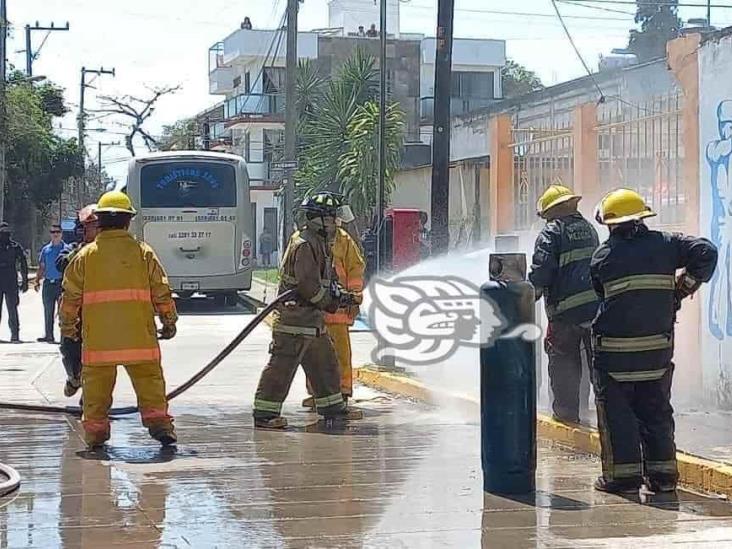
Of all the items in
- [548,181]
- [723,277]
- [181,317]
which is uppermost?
[548,181]

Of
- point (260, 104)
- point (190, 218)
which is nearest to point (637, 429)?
point (190, 218)

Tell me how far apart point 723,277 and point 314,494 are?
3.97 m

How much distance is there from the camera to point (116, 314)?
809 centimetres

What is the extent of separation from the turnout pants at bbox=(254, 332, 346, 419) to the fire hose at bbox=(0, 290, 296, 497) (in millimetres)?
275

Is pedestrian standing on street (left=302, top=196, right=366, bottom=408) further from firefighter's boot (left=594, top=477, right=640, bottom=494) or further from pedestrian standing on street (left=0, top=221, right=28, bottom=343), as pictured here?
pedestrian standing on street (left=0, top=221, right=28, bottom=343)

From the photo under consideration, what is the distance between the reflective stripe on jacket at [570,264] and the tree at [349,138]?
22.4 meters

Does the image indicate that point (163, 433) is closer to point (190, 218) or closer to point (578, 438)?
point (578, 438)

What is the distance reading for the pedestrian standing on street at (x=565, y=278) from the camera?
8.08 meters

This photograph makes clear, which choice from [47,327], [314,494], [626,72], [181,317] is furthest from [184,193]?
[314,494]

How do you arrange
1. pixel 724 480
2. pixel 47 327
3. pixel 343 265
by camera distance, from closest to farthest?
pixel 724 480, pixel 343 265, pixel 47 327

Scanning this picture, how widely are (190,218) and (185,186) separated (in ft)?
2.23

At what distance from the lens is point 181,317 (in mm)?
23922

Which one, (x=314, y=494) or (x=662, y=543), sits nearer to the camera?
(x=662, y=543)

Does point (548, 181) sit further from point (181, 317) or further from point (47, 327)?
point (181, 317)
